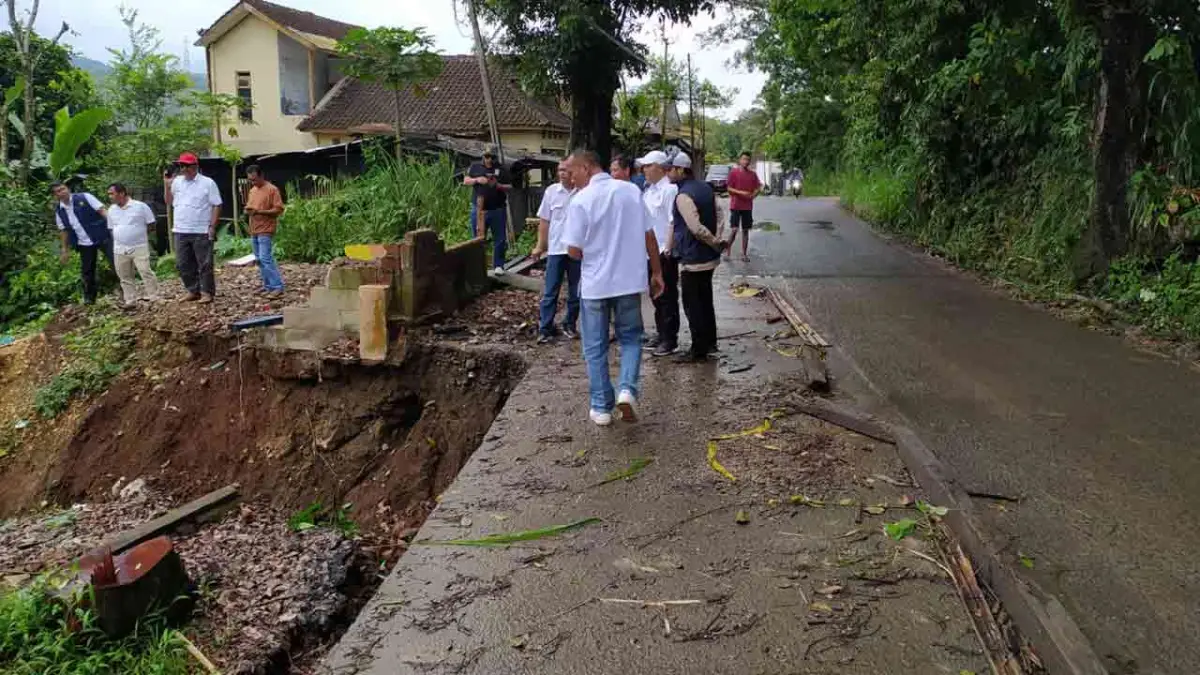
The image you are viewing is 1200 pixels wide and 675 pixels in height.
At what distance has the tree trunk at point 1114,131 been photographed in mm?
10188

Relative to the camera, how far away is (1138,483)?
5.17 meters

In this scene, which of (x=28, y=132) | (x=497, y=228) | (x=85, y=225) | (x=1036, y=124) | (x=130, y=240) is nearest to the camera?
(x=130, y=240)

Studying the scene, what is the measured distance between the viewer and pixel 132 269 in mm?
12008

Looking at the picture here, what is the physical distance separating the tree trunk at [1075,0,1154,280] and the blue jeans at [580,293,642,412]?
7.42m

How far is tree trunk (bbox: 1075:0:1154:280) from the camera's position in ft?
33.4

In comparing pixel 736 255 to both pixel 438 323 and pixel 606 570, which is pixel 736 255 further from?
pixel 606 570

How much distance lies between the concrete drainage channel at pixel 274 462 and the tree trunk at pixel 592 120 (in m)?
10.6

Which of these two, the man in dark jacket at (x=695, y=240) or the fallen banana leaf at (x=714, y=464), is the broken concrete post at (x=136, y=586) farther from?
the man in dark jacket at (x=695, y=240)

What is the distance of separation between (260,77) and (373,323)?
91.5ft

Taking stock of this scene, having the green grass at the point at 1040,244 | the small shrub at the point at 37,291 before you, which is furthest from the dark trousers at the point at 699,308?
the small shrub at the point at 37,291

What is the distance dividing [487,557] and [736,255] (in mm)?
12847

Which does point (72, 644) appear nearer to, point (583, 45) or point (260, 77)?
point (583, 45)

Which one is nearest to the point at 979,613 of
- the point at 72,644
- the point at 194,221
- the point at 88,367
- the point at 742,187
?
the point at 72,644

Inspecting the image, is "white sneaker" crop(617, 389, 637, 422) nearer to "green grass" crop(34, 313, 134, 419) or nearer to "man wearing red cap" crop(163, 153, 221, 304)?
"man wearing red cap" crop(163, 153, 221, 304)
